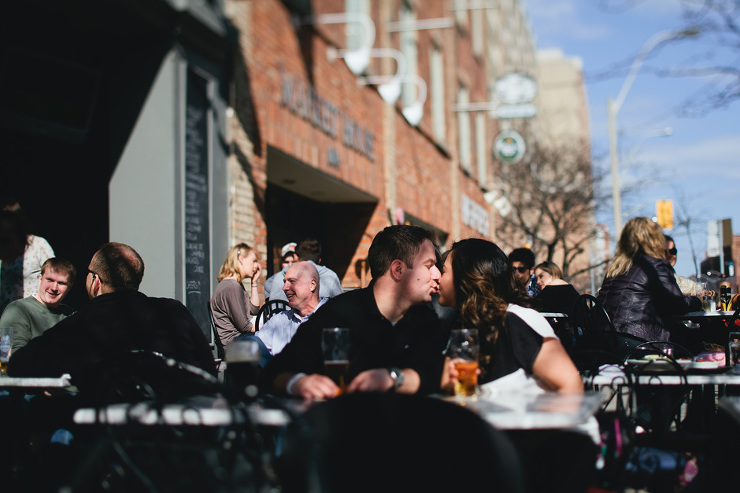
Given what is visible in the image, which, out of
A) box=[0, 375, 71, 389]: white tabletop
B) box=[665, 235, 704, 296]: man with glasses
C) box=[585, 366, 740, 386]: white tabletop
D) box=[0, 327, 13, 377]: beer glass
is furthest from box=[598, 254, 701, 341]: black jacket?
box=[0, 327, 13, 377]: beer glass

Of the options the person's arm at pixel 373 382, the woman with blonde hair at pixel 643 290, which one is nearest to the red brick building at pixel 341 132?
the woman with blonde hair at pixel 643 290

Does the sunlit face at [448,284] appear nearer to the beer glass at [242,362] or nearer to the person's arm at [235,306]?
the beer glass at [242,362]

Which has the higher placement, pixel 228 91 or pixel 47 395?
pixel 228 91

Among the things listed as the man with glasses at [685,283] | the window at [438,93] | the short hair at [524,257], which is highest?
the window at [438,93]

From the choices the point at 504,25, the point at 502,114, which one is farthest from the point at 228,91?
the point at 504,25

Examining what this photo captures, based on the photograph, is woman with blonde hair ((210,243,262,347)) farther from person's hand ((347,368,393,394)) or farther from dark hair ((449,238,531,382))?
person's hand ((347,368,393,394))

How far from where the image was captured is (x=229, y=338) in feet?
23.2

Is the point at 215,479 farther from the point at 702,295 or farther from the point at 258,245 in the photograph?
Result: the point at 258,245

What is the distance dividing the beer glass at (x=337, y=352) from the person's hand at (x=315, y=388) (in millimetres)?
39

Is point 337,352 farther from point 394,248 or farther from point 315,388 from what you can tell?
point 394,248

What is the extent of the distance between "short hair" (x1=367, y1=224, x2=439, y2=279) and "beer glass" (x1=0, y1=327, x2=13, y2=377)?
2.15 meters

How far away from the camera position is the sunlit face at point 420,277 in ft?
11.3

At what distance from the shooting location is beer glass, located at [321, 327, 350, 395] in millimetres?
2836

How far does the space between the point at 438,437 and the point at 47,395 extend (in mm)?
3174
